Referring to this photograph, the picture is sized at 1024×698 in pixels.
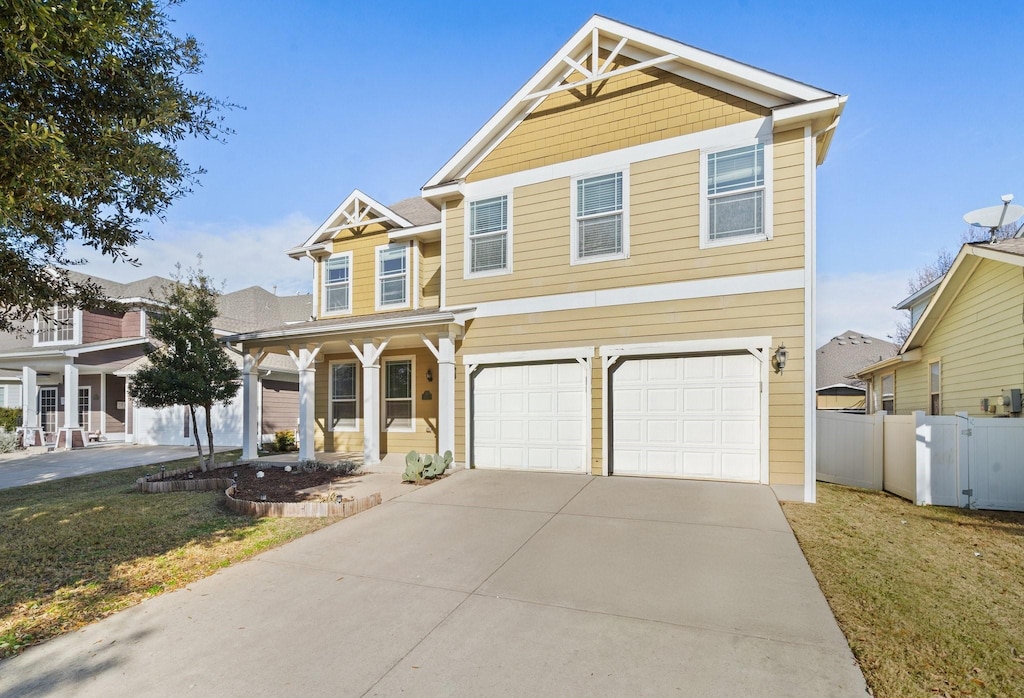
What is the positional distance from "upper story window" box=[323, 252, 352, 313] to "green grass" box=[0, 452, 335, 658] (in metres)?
5.85

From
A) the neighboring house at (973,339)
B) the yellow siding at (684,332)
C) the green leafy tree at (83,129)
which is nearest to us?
the green leafy tree at (83,129)

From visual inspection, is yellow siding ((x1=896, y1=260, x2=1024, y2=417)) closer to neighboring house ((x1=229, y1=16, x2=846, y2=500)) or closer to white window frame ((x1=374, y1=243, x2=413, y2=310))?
neighboring house ((x1=229, y1=16, x2=846, y2=500))

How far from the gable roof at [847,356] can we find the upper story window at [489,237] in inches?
978

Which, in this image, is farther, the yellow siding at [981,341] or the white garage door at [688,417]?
the yellow siding at [981,341]

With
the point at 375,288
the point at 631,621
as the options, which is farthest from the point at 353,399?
the point at 631,621

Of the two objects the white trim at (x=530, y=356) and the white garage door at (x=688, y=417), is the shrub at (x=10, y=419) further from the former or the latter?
the white garage door at (x=688, y=417)

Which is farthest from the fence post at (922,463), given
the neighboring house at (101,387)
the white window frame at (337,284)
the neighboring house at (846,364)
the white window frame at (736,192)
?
the neighboring house at (846,364)

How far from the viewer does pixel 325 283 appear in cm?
1377

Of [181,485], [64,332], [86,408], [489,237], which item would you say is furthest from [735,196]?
[86,408]

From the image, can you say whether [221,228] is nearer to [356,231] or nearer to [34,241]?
[356,231]

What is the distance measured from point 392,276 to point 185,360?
4784 mm

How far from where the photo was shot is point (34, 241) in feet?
20.2

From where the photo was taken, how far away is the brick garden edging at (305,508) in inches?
280

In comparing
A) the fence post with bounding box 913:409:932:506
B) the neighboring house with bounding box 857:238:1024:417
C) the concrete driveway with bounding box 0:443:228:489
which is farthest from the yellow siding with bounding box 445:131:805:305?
the concrete driveway with bounding box 0:443:228:489
